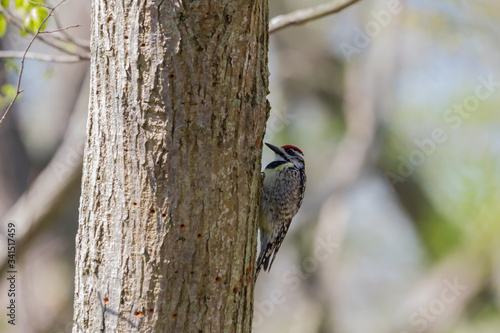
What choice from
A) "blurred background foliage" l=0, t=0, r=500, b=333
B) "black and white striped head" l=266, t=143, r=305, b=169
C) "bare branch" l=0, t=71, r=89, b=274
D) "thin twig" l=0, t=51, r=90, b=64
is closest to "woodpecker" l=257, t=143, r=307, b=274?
"black and white striped head" l=266, t=143, r=305, b=169

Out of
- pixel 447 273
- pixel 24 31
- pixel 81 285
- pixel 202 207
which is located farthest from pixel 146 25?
pixel 447 273

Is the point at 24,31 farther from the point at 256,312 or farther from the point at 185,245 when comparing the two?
the point at 256,312

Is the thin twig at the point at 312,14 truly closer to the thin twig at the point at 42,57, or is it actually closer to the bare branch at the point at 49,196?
the thin twig at the point at 42,57

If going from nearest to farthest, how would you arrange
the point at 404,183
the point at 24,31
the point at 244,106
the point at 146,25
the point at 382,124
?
the point at 146,25 < the point at 244,106 < the point at 24,31 < the point at 382,124 < the point at 404,183

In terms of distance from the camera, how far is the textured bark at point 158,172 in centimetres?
235

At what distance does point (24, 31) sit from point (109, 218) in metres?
2.59

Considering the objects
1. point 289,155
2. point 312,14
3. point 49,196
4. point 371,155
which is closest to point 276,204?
point 289,155

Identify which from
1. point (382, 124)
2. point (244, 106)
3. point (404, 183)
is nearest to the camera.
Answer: point (244, 106)

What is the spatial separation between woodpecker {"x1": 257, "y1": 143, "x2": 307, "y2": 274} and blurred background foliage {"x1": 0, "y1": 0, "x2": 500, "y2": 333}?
14.8ft

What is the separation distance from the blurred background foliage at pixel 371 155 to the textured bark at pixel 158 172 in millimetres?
6251

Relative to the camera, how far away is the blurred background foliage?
881 centimetres

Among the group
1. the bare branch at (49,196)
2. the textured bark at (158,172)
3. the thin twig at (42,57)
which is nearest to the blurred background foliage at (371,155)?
the bare branch at (49,196)

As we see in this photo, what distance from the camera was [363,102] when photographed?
1071cm

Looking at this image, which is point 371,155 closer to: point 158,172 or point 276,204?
point 276,204
